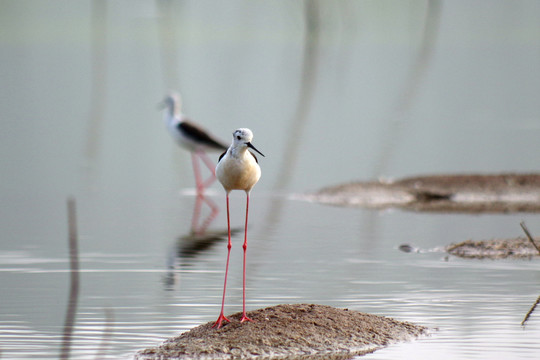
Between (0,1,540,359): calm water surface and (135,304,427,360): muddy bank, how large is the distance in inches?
6.4

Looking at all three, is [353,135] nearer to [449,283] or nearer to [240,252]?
[240,252]

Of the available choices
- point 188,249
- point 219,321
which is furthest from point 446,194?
point 219,321

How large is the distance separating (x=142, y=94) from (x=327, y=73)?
398 inches

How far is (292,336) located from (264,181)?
9.88 metres

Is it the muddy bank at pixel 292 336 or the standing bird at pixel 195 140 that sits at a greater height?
the standing bird at pixel 195 140

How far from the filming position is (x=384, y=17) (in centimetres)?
5350

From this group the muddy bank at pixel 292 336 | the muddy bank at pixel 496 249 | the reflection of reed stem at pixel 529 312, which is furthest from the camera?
the muddy bank at pixel 496 249

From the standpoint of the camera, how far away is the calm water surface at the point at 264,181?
744 centimetres

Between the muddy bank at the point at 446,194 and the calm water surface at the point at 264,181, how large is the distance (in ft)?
1.73

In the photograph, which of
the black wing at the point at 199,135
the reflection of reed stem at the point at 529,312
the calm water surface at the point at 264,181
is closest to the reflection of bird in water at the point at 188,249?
the calm water surface at the point at 264,181

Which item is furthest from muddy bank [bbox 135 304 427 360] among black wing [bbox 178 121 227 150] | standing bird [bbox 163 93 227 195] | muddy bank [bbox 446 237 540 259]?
black wing [bbox 178 121 227 150]

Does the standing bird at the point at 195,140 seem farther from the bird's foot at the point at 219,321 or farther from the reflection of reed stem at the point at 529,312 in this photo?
the bird's foot at the point at 219,321

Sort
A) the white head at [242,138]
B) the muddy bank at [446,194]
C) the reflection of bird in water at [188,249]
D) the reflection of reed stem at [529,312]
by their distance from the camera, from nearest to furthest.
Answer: the white head at [242,138] < the reflection of reed stem at [529,312] < the reflection of bird in water at [188,249] < the muddy bank at [446,194]

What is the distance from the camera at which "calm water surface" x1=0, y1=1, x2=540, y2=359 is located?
7.44 m
